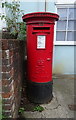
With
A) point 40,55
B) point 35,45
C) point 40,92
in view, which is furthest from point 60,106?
point 35,45

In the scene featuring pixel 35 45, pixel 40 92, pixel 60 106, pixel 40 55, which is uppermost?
pixel 35 45

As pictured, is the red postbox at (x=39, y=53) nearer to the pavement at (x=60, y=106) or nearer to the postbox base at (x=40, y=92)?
the postbox base at (x=40, y=92)

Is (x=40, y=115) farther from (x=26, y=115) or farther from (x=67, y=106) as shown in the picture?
(x=67, y=106)

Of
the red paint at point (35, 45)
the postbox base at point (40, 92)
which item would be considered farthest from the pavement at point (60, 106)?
the red paint at point (35, 45)

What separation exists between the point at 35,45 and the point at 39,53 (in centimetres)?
18

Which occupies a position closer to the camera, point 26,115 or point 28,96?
point 26,115

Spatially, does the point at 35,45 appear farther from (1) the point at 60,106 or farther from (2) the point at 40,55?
(1) the point at 60,106

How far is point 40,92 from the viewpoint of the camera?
7.70 feet

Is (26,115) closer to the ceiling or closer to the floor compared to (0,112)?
closer to the floor

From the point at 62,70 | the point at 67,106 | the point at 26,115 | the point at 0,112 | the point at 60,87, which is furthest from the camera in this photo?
the point at 62,70

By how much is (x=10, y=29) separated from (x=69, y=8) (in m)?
2.25

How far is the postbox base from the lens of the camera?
234 centimetres

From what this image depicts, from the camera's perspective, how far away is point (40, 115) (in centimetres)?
206

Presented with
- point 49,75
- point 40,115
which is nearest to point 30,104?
point 40,115
